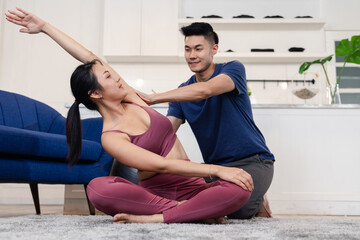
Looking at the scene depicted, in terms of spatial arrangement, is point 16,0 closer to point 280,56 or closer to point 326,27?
point 280,56

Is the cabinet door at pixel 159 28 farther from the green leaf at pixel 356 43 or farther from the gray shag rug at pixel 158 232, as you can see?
the gray shag rug at pixel 158 232

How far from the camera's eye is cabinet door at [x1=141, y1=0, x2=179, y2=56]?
4.96 m

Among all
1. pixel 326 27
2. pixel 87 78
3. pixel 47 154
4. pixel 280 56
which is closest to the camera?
pixel 87 78

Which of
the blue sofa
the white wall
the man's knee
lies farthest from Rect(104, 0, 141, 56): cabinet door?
the man's knee

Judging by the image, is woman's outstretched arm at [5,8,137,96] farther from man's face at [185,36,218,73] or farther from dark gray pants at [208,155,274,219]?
dark gray pants at [208,155,274,219]

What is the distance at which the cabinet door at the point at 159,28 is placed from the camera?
4.96m

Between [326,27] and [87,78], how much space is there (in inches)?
179

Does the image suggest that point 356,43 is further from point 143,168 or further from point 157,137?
point 143,168

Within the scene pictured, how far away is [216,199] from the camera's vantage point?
4.65 feet

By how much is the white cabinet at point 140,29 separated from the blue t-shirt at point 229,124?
304 centimetres

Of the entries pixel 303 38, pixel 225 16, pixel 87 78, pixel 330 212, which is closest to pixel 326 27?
pixel 303 38

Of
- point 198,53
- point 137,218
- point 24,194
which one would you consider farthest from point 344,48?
point 24,194

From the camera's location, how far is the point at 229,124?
1961 millimetres

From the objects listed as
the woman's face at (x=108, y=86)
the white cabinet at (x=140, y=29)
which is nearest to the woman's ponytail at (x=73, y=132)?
the woman's face at (x=108, y=86)
